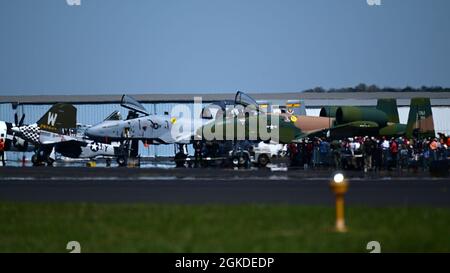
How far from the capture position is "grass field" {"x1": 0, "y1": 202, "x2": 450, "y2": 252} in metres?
12.3

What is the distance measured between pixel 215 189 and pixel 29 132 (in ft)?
95.5

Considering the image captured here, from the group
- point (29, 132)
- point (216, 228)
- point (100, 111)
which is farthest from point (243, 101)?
point (216, 228)

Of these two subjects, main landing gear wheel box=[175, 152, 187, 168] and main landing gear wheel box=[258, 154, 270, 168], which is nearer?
main landing gear wheel box=[258, 154, 270, 168]

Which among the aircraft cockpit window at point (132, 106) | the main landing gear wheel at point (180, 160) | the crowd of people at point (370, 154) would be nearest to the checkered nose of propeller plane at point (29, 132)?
the aircraft cockpit window at point (132, 106)

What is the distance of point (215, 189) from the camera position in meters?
21.7

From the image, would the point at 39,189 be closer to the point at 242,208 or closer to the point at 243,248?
the point at 242,208

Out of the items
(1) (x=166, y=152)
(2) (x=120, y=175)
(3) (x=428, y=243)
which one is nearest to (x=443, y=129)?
(1) (x=166, y=152)

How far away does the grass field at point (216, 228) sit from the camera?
40.3 ft

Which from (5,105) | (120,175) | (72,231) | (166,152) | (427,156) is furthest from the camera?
(5,105)

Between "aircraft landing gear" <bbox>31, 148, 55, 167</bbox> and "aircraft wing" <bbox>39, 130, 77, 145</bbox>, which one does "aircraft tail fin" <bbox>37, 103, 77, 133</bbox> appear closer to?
"aircraft wing" <bbox>39, 130, 77, 145</bbox>

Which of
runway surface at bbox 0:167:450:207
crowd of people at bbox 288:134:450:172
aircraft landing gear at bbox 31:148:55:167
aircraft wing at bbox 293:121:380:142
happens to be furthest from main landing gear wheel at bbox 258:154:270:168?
runway surface at bbox 0:167:450:207

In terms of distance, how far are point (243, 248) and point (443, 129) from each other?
51681mm

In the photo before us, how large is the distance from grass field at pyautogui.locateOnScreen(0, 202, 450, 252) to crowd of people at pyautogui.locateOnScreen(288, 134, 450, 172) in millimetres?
20750

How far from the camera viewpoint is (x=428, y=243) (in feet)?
40.5
